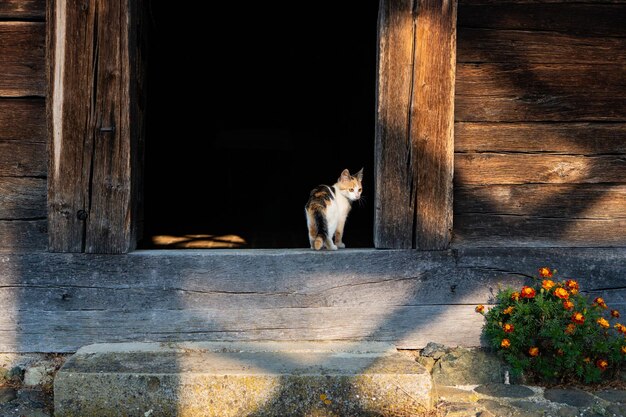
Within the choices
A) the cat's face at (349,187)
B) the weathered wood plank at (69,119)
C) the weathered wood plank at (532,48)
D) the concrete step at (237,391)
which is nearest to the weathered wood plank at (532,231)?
the cat's face at (349,187)

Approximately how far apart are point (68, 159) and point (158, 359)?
1.17 metres

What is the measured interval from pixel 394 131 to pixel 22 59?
2.07m

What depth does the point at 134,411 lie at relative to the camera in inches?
125

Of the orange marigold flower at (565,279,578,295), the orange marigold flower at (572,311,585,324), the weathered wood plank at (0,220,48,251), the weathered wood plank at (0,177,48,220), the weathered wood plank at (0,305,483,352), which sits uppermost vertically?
the weathered wood plank at (0,177,48,220)

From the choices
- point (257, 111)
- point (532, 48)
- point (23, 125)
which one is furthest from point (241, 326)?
point (257, 111)

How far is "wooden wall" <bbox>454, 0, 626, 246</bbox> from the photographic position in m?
3.86

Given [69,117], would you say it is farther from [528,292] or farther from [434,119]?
[528,292]

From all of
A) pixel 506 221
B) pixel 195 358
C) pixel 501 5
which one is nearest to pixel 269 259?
pixel 195 358

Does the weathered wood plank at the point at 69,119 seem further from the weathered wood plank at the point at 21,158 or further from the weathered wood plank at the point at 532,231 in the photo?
the weathered wood plank at the point at 532,231

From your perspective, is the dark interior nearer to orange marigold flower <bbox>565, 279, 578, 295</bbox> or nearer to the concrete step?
orange marigold flower <bbox>565, 279, 578, 295</bbox>

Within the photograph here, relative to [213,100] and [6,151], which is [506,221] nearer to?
[6,151]

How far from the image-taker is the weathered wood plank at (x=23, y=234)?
371 cm

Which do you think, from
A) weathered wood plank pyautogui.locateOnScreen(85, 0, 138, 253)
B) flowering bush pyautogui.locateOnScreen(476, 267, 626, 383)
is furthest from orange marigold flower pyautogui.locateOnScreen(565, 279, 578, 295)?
weathered wood plank pyautogui.locateOnScreen(85, 0, 138, 253)

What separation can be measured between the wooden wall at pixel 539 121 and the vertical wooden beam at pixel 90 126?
1.88m
